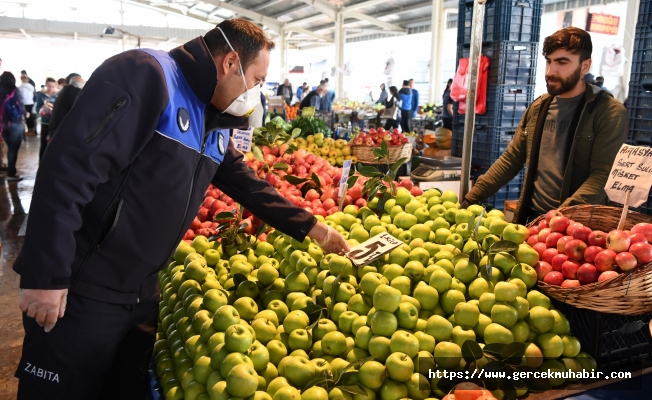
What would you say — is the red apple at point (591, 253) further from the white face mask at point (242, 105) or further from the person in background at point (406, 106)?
the person in background at point (406, 106)

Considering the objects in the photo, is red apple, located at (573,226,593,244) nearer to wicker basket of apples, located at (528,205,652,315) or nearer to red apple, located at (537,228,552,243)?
wicker basket of apples, located at (528,205,652,315)

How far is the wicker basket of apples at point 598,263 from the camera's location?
1562 millimetres

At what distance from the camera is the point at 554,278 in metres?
1.77

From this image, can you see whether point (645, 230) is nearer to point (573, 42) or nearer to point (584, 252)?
point (584, 252)

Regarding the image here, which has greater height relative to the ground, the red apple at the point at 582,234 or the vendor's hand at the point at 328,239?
the red apple at the point at 582,234

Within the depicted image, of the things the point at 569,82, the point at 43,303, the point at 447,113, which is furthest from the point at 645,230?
the point at 447,113

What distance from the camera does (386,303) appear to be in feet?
5.43

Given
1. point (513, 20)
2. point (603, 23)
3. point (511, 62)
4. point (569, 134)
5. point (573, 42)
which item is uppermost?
point (603, 23)

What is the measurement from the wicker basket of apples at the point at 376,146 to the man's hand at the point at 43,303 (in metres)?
4.35

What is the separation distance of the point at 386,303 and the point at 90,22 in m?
31.3

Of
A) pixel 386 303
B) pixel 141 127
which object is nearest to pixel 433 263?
pixel 386 303

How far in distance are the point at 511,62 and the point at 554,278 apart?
10.3 feet

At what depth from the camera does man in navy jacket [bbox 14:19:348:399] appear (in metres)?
1.31

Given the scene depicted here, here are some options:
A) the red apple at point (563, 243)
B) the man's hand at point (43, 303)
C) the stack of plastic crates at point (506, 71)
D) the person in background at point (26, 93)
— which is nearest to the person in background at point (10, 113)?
the person in background at point (26, 93)
